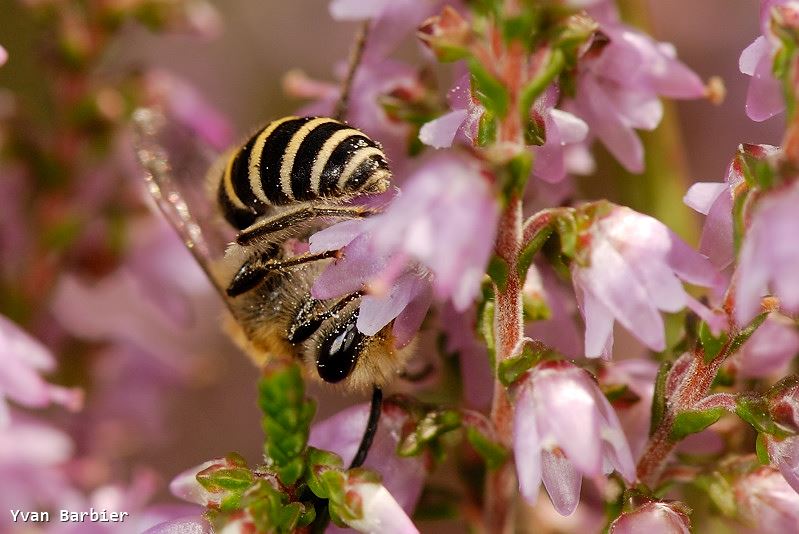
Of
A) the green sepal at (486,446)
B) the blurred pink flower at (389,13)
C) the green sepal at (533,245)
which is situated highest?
the blurred pink flower at (389,13)

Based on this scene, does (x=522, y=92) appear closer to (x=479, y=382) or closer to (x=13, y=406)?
(x=479, y=382)

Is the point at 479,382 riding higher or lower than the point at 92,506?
higher

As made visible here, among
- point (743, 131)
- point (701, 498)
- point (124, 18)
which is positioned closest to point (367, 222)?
point (701, 498)

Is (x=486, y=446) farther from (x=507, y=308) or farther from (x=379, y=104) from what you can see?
(x=379, y=104)

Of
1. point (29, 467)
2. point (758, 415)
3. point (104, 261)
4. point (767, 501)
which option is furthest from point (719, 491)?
point (104, 261)

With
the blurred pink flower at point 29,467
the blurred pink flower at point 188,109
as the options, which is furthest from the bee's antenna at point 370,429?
the blurred pink flower at point 188,109

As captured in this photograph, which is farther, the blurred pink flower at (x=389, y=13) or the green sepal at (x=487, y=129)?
the blurred pink flower at (x=389, y=13)

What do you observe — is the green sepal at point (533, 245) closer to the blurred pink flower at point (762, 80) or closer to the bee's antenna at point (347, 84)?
the blurred pink flower at point (762, 80)
